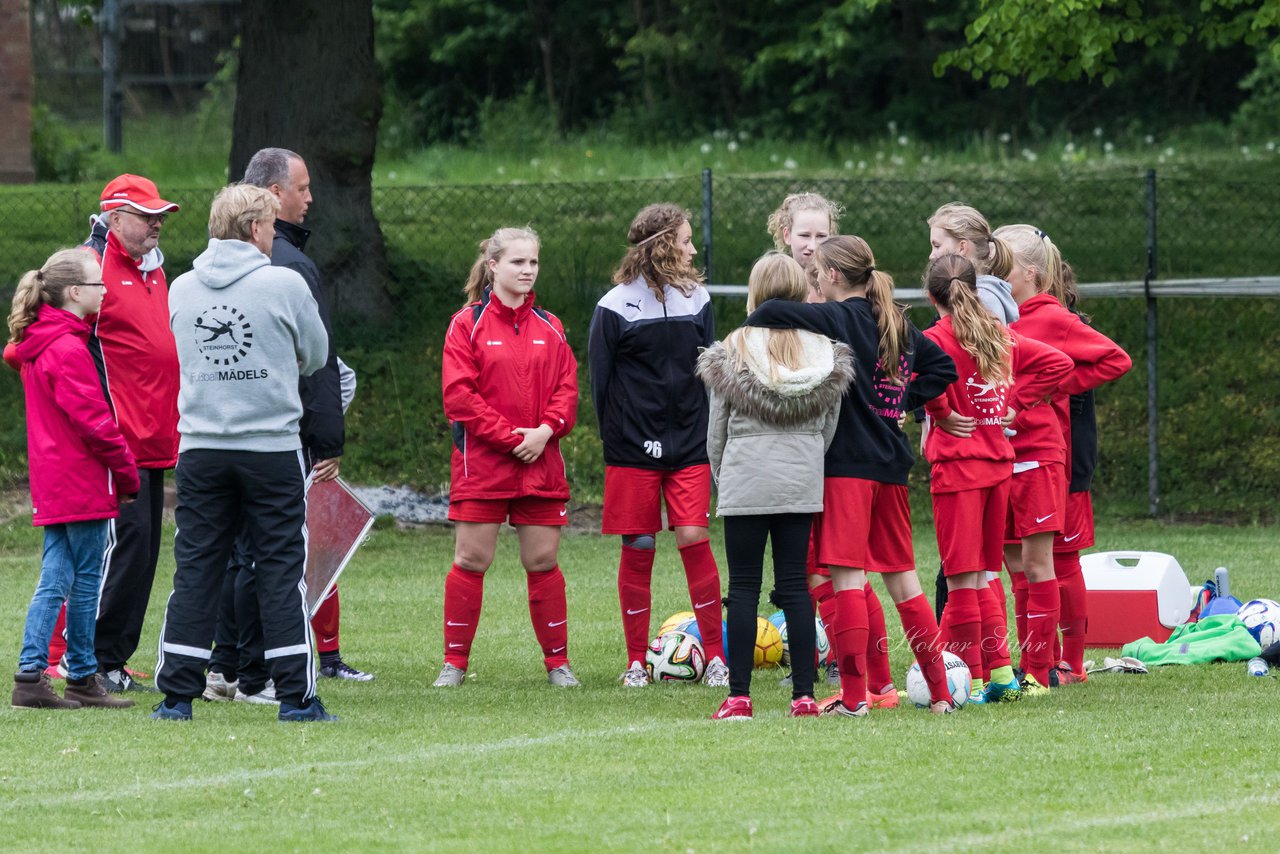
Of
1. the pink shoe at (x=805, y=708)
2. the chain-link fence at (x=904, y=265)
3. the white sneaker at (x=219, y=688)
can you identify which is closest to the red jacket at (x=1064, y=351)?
the pink shoe at (x=805, y=708)

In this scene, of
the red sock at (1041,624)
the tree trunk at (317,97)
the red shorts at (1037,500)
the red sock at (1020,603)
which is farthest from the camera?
→ the tree trunk at (317,97)

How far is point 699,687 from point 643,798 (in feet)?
8.73

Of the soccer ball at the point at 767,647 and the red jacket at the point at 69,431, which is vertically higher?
the red jacket at the point at 69,431

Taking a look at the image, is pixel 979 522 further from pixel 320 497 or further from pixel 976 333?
pixel 320 497

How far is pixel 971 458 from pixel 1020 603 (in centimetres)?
120

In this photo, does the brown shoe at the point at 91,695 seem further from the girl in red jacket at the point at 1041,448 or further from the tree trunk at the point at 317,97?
the tree trunk at the point at 317,97

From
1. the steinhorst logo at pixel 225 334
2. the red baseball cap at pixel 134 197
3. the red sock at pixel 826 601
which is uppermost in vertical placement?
the red baseball cap at pixel 134 197

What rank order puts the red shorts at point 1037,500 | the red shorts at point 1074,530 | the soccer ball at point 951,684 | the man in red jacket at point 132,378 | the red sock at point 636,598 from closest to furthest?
1. the soccer ball at point 951,684
2. the red shorts at point 1037,500
3. the man in red jacket at point 132,378
4. the red shorts at point 1074,530
5. the red sock at point 636,598

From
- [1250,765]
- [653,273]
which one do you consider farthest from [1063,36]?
[1250,765]

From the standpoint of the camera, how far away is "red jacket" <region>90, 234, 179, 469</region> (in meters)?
7.99

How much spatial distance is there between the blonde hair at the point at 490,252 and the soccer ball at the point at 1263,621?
12.3ft

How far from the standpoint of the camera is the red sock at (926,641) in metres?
7.10

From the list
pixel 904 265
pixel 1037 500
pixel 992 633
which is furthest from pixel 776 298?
pixel 904 265

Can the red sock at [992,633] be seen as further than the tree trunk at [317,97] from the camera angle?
No
